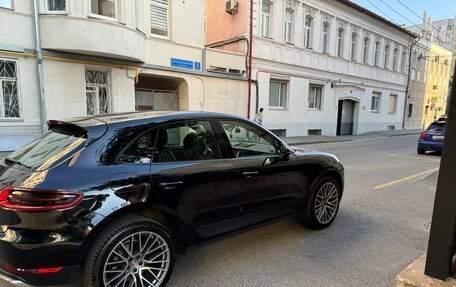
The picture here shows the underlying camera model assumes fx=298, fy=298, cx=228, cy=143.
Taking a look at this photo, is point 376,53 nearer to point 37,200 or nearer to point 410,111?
point 410,111

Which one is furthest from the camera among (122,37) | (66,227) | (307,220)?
(122,37)

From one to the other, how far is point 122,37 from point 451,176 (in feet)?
35.5

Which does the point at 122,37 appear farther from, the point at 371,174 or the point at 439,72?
the point at 439,72

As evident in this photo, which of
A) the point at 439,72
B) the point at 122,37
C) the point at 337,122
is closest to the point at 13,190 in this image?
the point at 122,37

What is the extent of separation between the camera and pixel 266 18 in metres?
16.9

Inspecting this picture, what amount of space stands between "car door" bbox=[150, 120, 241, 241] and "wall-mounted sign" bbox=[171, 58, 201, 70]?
1085 centimetres

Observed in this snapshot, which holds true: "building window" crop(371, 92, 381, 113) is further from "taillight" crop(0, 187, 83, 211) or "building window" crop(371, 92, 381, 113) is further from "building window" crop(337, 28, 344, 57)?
"taillight" crop(0, 187, 83, 211)

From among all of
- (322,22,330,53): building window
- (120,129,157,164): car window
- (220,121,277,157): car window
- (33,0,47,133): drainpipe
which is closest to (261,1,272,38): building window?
(322,22,330,53): building window

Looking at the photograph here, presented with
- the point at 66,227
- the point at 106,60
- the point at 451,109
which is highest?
the point at 106,60

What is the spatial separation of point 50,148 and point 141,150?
792 millimetres

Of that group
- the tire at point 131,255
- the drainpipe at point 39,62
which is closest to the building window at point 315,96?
the drainpipe at point 39,62

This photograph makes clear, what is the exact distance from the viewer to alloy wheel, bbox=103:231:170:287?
242 centimetres

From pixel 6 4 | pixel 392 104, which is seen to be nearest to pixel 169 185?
pixel 6 4

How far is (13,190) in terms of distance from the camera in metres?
2.22
